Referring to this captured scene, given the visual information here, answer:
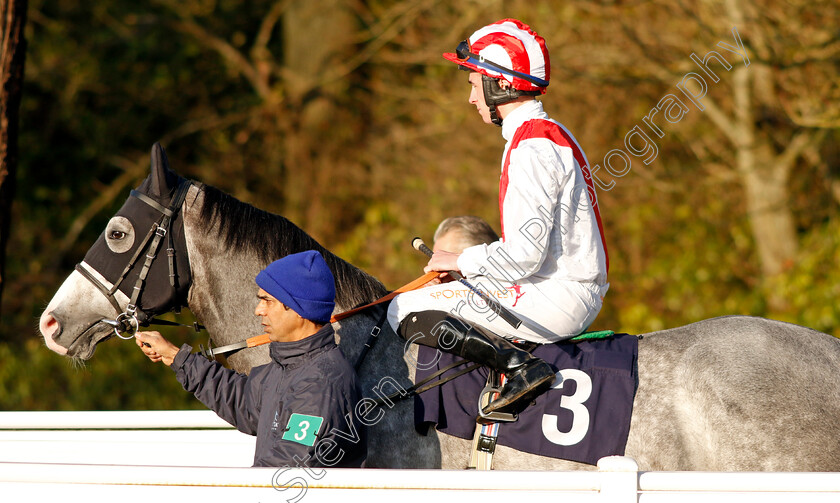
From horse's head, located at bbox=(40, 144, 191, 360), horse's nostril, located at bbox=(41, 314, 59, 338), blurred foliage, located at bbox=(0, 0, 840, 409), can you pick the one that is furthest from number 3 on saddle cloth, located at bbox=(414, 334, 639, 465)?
blurred foliage, located at bbox=(0, 0, 840, 409)

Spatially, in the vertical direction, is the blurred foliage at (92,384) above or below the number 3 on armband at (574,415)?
above

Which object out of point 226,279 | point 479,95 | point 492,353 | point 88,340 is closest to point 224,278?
point 226,279

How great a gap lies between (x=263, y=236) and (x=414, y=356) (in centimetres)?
76

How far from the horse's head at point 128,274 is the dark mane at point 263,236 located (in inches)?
5.8

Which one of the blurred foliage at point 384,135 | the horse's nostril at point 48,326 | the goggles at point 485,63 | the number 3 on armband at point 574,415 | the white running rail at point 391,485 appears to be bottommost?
the white running rail at point 391,485

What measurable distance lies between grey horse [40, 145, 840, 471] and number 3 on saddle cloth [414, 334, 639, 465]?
5 cm

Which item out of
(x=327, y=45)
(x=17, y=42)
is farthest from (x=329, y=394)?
(x=327, y=45)

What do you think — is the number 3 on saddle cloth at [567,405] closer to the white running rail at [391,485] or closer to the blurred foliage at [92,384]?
the white running rail at [391,485]

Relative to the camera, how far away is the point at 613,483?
2.13 meters

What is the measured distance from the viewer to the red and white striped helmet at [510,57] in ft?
9.71

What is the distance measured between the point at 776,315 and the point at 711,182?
157 cm

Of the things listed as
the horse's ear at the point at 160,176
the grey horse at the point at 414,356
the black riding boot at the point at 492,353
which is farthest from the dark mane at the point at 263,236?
the black riding boot at the point at 492,353

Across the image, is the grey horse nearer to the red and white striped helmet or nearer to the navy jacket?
the navy jacket

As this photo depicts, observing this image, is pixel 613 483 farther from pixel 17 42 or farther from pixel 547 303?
pixel 17 42
